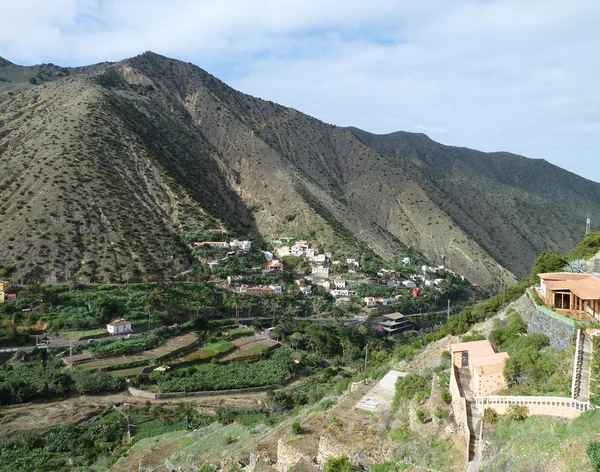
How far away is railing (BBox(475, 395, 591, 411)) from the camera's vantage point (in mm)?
9094

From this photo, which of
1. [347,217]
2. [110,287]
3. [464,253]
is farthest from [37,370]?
[464,253]

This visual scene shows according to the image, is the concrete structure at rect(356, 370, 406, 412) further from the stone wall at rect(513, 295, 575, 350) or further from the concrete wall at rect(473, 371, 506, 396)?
the stone wall at rect(513, 295, 575, 350)

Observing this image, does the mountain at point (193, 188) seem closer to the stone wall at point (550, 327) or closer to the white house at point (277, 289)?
the white house at point (277, 289)

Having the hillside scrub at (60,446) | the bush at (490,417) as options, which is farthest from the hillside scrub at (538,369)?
the hillside scrub at (60,446)

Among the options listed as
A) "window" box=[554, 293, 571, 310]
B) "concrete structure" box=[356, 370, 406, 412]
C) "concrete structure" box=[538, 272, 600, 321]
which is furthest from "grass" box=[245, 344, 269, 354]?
"window" box=[554, 293, 571, 310]

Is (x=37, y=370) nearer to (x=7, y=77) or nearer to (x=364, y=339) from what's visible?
(x=364, y=339)

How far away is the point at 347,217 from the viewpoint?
263 feet

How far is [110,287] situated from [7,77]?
280 ft

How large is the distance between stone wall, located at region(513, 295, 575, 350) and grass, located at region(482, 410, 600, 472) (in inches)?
106

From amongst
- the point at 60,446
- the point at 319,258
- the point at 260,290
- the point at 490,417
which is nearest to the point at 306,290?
the point at 260,290

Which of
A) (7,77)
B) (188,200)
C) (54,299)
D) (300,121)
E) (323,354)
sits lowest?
(323,354)

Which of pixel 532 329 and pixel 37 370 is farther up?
pixel 532 329

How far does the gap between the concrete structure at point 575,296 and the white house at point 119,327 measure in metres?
32.0

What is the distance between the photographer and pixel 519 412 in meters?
9.70
